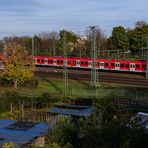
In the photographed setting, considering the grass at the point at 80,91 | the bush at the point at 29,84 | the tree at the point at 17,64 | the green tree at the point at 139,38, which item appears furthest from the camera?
the green tree at the point at 139,38

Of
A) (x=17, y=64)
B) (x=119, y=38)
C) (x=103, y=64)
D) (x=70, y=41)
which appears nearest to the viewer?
(x=17, y=64)

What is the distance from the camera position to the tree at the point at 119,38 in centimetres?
7875

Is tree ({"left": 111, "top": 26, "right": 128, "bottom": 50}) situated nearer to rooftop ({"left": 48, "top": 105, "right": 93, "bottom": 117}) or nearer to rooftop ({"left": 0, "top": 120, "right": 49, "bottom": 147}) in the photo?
rooftop ({"left": 48, "top": 105, "right": 93, "bottom": 117})

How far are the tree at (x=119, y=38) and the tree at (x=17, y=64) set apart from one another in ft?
114

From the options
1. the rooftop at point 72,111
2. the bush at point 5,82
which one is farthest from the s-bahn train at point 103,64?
the rooftop at point 72,111

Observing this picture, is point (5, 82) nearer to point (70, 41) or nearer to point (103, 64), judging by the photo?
point (103, 64)

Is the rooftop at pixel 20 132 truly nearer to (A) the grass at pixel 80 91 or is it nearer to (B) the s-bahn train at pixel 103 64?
(A) the grass at pixel 80 91

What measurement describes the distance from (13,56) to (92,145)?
30355 mm

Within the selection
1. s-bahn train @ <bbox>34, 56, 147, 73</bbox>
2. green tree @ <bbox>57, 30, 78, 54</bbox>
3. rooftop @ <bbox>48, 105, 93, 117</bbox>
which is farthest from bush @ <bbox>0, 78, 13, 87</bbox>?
green tree @ <bbox>57, 30, 78, 54</bbox>

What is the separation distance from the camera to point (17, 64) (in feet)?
151

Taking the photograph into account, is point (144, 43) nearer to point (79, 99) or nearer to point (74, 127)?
point (79, 99)

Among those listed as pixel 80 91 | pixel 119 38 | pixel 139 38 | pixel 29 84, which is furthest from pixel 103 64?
pixel 80 91

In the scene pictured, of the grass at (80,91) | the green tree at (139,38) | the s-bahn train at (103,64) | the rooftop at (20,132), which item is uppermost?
the green tree at (139,38)

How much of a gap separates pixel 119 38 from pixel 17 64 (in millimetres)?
37744
